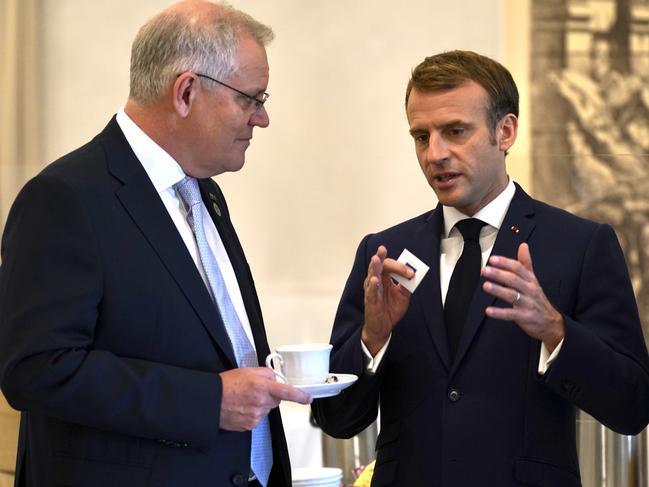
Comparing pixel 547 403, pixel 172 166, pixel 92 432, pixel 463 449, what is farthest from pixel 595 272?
pixel 92 432

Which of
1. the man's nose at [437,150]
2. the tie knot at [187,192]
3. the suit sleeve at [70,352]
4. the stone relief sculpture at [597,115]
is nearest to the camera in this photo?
the suit sleeve at [70,352]

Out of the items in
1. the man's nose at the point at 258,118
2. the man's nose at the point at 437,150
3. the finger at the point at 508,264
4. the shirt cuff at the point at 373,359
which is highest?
the man's nose at the point at 258,118

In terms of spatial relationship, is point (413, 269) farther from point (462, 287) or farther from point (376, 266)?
point (462, 287)

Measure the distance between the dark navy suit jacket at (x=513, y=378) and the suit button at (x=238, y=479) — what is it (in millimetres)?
368

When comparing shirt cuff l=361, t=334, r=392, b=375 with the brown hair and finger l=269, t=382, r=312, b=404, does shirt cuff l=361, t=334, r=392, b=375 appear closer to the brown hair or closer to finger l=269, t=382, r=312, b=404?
finger l=269, t=382, r=312, b=404

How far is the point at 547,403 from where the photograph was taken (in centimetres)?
219

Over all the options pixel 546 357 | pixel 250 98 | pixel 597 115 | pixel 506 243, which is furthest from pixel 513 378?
pixel 597 115

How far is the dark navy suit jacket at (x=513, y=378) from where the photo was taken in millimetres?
2141

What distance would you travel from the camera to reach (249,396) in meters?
1.90

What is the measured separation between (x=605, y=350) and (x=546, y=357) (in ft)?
0.39

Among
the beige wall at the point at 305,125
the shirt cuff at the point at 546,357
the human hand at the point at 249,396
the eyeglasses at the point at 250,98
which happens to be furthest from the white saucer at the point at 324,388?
the beige wall at the point at 305,125

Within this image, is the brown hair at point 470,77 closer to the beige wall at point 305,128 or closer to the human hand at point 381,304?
the human hand at point 381,304

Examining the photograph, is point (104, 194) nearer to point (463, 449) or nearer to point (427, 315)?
point (427, 315)

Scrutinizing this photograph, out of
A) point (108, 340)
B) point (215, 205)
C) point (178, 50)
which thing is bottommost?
point (108, 340)
